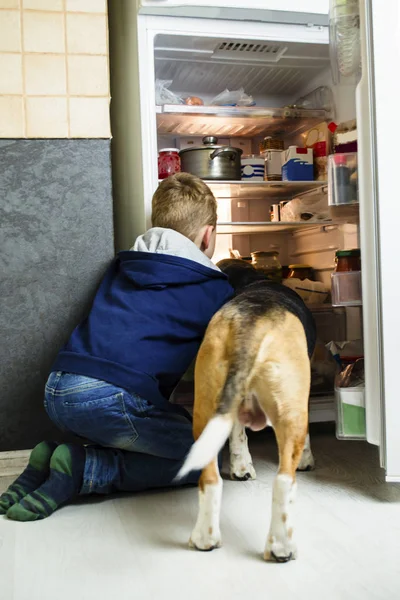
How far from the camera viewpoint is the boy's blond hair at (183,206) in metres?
2.60

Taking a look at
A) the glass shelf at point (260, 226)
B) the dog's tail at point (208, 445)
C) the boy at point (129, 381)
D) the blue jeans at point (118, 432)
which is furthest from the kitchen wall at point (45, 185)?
the dog's tail at point (208, 445)

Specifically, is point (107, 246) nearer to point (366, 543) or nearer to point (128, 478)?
point (128, 478)

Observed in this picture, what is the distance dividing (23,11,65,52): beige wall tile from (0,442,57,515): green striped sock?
1583 millimetres

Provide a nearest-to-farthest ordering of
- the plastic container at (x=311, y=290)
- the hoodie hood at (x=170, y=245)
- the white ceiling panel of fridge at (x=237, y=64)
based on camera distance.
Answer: the hoodie hood at (x=170, y=245) → the white ceiling panel of fridge at (x=237, y=64) → the plastic container at (x=311, y=290)

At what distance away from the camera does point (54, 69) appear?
2719mm

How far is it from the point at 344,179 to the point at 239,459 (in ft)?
3.72

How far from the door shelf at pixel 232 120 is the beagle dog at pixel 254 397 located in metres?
1.37

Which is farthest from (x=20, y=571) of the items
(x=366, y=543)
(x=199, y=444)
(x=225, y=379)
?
(x=366, y=543)

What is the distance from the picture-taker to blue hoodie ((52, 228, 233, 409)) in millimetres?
2246

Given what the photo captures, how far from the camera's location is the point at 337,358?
2.66 meters

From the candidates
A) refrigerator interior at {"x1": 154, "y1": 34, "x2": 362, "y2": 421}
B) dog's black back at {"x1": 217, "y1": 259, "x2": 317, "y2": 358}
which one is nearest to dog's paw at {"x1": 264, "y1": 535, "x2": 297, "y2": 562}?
dog's black back at {"x1": 217, "y1": 259, "x2": 317, "y2": 358}

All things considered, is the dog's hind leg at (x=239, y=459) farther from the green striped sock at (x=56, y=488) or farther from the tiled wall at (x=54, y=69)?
the tiled wall at (x=54, y=69)

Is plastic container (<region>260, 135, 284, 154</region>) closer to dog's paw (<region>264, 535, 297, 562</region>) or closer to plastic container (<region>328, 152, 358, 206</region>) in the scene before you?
plastic container (<region>328, 152, 358, 206</region>)

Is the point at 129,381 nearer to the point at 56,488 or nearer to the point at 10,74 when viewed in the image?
the point at 56,488
